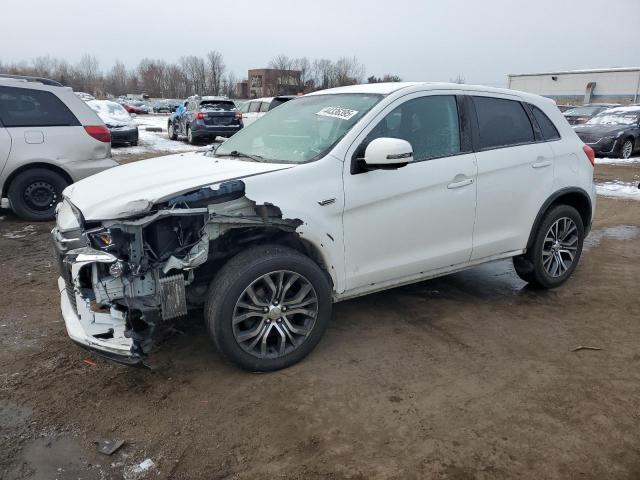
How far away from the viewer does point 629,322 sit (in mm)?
4293

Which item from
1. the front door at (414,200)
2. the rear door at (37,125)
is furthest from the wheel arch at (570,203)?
the rear door at (37,125)

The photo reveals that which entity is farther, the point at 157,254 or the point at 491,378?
the point at 491,378

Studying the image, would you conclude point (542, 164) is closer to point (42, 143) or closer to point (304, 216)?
point (304, 216)

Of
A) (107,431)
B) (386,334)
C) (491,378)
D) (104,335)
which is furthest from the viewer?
(386,334)

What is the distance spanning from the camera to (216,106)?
61.5 feet

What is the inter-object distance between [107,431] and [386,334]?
6.84ft

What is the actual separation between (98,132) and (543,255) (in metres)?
6.18

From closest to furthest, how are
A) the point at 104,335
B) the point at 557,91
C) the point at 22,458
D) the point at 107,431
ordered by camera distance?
the point at 22,458 → the point at 107,431 → the point at 104,335 → the point at 557,91

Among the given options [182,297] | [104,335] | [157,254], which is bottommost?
[104,335]

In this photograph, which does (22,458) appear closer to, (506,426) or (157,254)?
(157,254)

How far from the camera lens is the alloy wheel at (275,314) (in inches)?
Result: 129

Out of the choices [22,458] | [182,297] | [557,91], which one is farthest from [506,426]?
[557,91]

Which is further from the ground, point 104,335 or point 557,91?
point 557,91

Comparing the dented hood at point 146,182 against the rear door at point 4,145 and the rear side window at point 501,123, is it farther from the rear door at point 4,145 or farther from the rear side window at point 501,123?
the rear door at point 4,145
